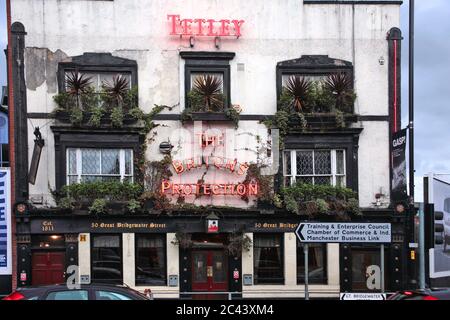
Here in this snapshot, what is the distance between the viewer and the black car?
9430 mm

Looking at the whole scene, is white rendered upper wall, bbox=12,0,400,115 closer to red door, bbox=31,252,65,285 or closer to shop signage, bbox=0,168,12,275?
shop signage, bbox=0,168,12,275

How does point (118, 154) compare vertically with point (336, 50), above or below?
below

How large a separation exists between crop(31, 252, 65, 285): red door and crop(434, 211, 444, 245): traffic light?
13381 millimetres

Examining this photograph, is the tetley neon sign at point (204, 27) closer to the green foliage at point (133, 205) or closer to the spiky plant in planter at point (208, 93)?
the spiky plant in planter at point (208, 93)

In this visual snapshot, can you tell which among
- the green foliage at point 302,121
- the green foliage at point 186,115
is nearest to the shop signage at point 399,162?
the green foliage at point 302,121

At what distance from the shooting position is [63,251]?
65.6 feet

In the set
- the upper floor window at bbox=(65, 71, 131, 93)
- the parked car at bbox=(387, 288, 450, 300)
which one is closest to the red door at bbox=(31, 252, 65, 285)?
the upper floor window at bbox=(65, 71, 131, 93)

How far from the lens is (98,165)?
2036 centimetres

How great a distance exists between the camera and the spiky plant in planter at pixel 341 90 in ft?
67.9

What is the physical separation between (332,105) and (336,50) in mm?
2121

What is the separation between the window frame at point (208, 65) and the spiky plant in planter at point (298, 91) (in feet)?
6.98
